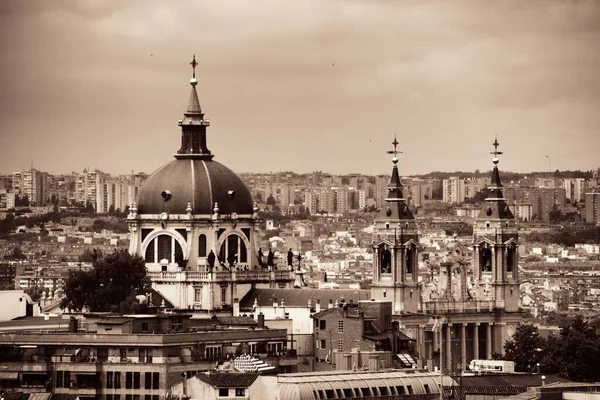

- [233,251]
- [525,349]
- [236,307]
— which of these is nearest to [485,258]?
[233,251]

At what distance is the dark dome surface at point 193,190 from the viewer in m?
139

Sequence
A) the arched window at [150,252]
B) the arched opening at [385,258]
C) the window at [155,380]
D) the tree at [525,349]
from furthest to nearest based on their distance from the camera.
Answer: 1. the arched window at [150,252]
2. the arched opening at [385,258]
3. the tree at [525,349]
4. the window at [155,380]

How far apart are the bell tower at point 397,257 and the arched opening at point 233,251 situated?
764 centimetres

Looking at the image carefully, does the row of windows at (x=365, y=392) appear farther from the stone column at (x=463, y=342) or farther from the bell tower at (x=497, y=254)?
the bell tower at (x=497, y=254)

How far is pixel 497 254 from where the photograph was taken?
14025cm

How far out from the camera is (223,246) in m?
140

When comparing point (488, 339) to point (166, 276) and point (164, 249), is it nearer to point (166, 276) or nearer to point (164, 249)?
point (166, 276)

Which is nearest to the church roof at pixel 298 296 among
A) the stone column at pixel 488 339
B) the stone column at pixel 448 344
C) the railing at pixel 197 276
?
the railing at pixel 197 276

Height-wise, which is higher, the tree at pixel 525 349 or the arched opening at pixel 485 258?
the arched opening at pixel 485 258

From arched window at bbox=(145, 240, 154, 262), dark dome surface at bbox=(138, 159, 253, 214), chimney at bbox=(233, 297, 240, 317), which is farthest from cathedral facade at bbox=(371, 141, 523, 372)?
arched window at bbox=(145, 240, 154, 262)

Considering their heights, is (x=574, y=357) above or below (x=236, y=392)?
below

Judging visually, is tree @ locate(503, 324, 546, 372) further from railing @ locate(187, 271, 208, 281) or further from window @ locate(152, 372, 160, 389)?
window @ locate(152, 372, 160, 389)

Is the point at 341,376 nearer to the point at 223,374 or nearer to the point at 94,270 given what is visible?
the point at 223,374

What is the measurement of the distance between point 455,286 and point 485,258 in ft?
9.61
